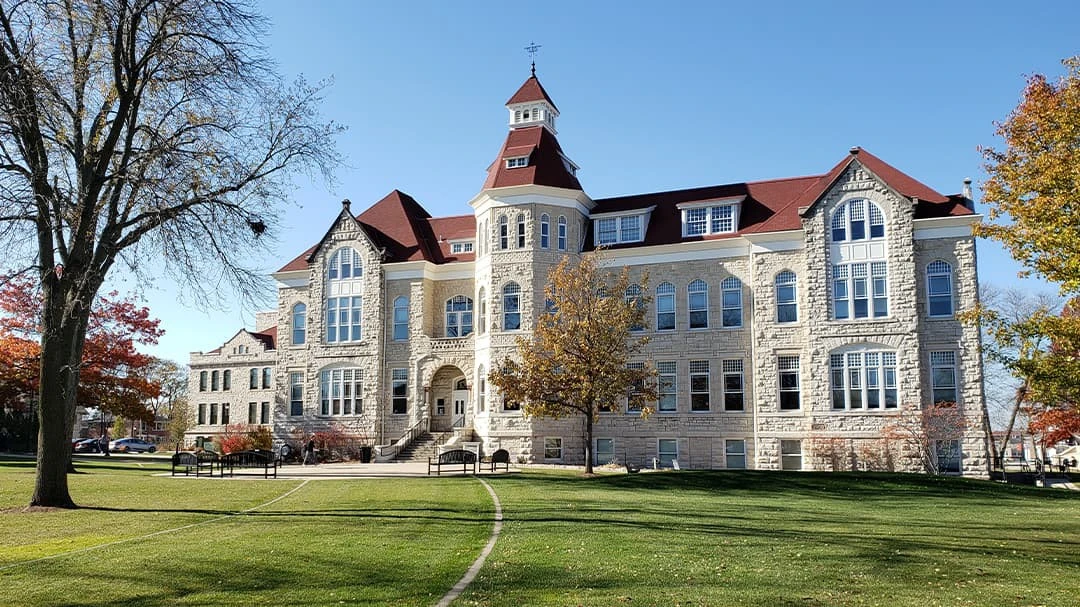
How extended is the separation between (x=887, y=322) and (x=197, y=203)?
2599 centimetres

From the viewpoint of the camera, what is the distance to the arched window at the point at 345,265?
4431cm

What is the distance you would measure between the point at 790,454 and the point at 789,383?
9.25 feet

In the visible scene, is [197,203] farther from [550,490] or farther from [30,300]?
[30,300]

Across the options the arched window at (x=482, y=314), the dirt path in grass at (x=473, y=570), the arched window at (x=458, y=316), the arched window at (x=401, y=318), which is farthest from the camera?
the arched window at (x=401, y=318)

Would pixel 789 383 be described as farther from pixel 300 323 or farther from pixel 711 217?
pixel 300 323

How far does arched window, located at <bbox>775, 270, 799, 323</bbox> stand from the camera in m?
36.5

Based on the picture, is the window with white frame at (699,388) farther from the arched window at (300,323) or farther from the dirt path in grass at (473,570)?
the dirt path in grass at (473,570)

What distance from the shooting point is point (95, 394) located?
41656 millimetres

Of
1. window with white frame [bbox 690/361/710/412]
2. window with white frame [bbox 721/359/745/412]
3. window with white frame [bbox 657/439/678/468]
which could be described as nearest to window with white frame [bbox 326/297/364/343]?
window with white frame [bbox 657/439/678/468]

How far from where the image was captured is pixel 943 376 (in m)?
34.3

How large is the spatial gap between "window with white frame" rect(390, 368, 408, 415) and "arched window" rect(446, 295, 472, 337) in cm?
289

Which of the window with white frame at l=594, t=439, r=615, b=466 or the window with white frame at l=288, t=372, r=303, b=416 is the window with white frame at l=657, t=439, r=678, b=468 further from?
the window with white frame at l=288, t=372, r=303, b=416

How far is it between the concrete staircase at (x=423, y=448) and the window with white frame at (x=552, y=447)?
184 inches

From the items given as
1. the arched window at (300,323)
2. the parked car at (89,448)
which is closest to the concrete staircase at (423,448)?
the arched window at (300,323)
